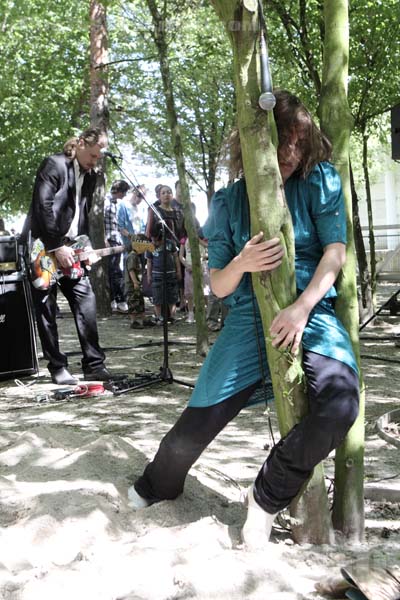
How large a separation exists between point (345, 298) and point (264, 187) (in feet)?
1.94

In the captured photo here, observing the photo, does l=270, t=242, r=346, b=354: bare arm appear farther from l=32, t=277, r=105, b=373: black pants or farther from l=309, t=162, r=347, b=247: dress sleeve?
l=32, t=277, r=105, b=373: black pants

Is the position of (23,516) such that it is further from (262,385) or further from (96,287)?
(96,287)

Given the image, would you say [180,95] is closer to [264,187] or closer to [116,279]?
[116,279]

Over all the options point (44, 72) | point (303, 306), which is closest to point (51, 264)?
point (303, 306)

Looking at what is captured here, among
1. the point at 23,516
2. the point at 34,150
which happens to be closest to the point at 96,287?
the point at 23,516

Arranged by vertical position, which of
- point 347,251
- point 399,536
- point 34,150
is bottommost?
point 399,536

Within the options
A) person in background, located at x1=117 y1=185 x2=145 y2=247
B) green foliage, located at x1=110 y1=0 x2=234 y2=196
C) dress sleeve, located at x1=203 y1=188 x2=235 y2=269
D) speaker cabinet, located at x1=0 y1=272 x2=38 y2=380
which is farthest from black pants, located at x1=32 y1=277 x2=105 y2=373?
green foliage, located at x1=110 y1=0 x2=234 y2=196

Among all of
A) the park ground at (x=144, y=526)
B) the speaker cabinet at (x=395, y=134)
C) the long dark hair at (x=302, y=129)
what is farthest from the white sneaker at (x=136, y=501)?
the speaker cabinet at (x=395, y=134)

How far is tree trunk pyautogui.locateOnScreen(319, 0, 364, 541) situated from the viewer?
3117mm

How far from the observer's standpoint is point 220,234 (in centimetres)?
309

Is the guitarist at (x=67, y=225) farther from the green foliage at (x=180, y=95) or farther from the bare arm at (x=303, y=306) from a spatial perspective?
the green foliage at (x=180, y=95)

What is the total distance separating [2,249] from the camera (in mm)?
7328

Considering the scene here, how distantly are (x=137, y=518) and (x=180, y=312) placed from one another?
1117cm

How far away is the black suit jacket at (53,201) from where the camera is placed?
22.6 ft
